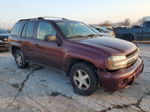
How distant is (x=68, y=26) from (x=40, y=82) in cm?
178

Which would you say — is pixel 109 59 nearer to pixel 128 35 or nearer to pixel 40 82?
pixel 40 82

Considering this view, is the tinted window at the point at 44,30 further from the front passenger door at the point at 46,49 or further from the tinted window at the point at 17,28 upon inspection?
the tinted window at the point at 17,28

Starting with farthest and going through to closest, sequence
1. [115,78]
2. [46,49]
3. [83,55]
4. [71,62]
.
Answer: [46,49]
[71,62]
[83,55]
[115,78]

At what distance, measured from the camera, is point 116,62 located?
133 inches

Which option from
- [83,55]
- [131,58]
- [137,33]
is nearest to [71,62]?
[83,55]

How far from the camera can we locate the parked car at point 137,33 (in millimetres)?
13335

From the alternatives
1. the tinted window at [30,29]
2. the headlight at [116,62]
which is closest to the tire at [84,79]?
the headlight at [116,62]

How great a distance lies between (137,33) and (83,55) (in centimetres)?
1121

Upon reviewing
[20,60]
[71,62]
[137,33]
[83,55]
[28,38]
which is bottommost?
[20,60]

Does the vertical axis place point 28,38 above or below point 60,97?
above

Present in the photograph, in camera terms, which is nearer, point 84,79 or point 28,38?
point 84,79

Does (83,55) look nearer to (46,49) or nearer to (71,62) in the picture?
(71,62)

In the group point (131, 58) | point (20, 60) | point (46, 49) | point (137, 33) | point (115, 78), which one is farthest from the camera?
point (137, 33)

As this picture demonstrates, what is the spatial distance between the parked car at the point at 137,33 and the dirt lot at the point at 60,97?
29.6 feet
